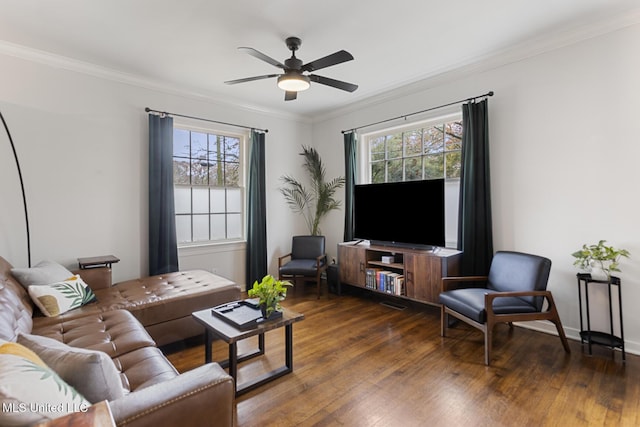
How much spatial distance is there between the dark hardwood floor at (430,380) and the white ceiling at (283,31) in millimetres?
2845

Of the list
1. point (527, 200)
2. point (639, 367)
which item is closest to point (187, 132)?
point (527, 200)

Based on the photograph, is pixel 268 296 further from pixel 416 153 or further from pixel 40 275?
pixel 416 153

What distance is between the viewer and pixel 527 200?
10.5 ft

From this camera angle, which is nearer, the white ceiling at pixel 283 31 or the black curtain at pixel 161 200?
the white ceiling at pixel 283 31

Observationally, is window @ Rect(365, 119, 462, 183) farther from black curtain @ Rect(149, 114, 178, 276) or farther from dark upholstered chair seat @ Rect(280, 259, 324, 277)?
black curtain @ Rect(149, 114, 178, 276)

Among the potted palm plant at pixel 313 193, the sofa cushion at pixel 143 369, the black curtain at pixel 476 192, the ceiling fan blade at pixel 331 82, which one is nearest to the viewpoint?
the sofa cushion at pixel 143 369

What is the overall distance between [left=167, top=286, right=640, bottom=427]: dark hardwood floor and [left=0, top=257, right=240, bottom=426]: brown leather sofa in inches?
17.4

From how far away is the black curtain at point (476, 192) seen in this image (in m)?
3.38

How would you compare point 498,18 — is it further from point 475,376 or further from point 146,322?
point 146,322

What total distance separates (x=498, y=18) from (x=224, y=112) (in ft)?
11.4

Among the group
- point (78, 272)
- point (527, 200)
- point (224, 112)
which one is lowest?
point (78, 272)

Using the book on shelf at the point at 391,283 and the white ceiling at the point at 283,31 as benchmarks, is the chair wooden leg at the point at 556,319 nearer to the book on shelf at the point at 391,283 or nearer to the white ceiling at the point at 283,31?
the book on shelf at the point at 391,283

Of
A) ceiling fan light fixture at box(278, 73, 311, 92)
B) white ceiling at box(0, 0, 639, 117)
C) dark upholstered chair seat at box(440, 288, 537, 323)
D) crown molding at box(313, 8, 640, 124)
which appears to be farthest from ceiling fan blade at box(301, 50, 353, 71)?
dark upholstered chair seat at box(440, 288, 537, 323)

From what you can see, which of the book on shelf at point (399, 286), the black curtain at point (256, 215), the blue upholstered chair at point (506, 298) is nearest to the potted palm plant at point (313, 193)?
the black curtain at point (256, 215)
